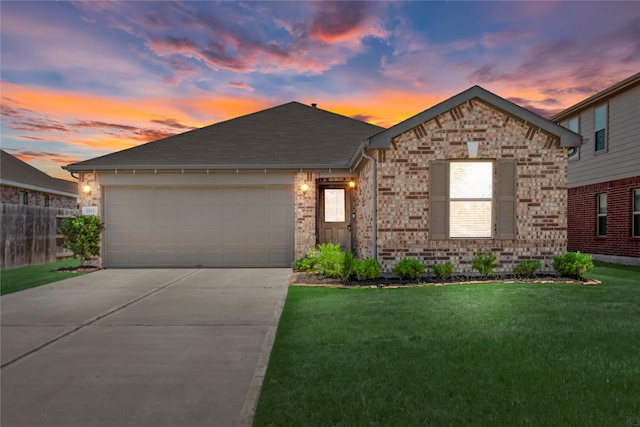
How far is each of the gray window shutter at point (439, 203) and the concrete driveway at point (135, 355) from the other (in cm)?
414

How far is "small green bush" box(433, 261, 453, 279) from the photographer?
32.8 ft

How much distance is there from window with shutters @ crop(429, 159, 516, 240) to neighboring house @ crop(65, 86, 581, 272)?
0.08ft

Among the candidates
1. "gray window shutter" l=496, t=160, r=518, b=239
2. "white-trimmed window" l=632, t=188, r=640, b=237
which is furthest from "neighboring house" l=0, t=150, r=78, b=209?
"white-trimmed window" l=632, t=188, r=640, b=237

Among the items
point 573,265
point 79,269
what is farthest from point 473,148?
point 79,269

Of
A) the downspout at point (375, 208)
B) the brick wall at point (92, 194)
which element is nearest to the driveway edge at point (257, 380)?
the downspout at point (375, 208)

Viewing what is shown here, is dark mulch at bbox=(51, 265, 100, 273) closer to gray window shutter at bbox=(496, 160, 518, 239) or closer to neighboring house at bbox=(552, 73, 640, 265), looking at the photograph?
gray window shutter at bbox=(496, 160, 518, 239)

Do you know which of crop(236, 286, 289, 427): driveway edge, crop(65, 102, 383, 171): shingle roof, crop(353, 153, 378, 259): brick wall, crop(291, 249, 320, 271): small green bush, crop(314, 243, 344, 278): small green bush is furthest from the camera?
crop(65, 102, 383, 171): shingle roof

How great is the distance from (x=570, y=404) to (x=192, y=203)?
12197 millimetres

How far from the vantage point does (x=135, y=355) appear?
16.3 feet

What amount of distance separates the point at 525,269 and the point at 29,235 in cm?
1531

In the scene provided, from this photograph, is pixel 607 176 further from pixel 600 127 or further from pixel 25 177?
pixel 25 177

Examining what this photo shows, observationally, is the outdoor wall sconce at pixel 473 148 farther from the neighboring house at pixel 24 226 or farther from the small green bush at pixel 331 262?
the neighboring house at pixel 24 226

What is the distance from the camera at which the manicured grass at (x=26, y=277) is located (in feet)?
32.4

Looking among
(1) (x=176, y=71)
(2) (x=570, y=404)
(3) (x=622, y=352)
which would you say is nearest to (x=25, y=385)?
(2) (x=570, y=404)
